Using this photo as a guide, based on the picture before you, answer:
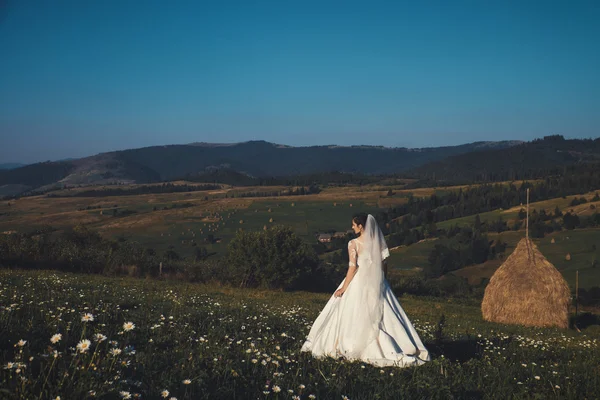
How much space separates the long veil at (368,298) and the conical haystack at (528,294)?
49.7 ft

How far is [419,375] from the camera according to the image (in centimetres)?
673

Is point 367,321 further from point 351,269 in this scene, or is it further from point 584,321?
point 584,321

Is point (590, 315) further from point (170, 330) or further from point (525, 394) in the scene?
point (170, 330)

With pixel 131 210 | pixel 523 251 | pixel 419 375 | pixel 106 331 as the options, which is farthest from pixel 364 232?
pixel 131 210

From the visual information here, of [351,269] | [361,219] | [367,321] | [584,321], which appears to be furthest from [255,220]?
[367,321]

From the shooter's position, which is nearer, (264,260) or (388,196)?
(264,260)

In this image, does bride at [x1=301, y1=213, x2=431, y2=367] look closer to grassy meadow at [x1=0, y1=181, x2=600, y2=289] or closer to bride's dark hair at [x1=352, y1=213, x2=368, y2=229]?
bride's dark hair at [x1=352, y1=213, x2=368, y2=229]

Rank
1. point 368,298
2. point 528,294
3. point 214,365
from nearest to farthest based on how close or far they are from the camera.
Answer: point 214,365, point 368,298, point 528,294

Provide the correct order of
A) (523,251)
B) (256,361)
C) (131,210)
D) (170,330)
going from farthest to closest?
(131,210)
(523,251)
(170,330)
(256,361)

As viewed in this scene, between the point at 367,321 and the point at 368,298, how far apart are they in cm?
42

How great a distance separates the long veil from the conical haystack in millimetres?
15150

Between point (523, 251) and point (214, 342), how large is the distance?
1928 centimetres

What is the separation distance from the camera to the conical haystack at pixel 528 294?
829 inches

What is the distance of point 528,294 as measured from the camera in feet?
70.7
